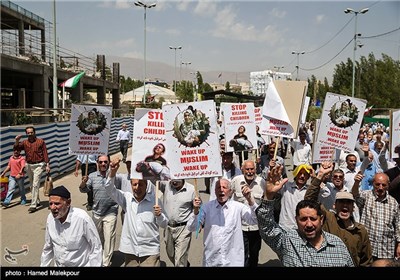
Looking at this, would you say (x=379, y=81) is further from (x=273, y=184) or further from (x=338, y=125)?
(x=273, y=184)

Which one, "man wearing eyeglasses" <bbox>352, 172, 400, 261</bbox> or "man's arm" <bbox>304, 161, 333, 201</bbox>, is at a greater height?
"man's arm" <bbox>304, 161, 333, 201</bbox>

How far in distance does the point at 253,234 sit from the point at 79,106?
3.41m

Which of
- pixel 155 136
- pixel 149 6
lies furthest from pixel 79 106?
pixel 149 6

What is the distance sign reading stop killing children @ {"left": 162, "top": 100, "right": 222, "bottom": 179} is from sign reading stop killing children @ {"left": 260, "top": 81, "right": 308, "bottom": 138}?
4.99 feet

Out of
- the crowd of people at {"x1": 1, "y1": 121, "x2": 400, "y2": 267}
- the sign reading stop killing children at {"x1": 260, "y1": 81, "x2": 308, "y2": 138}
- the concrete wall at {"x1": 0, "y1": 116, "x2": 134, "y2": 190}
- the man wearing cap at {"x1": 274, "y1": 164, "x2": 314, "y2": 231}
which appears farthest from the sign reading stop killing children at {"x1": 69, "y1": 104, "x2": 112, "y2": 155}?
the concrete wall at {"x1": 0, "y1": 116, "x2": 134, "y2": 190}

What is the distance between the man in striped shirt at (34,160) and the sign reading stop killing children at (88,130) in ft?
11.4

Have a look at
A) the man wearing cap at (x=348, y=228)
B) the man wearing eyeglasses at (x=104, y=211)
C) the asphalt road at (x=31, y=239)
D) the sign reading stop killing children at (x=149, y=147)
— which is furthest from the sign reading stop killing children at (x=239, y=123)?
the man wearing cap at (x=348, y=228)

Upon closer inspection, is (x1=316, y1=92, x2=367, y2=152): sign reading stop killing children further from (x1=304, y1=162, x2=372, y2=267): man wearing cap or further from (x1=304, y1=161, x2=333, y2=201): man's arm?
(x1=304, y1=162, x2=372, y2=267): man wearing cap

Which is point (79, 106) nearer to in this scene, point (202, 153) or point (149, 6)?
point (202, 153)

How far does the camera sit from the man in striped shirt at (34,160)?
9672 millimetres

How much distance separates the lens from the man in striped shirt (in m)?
9.67

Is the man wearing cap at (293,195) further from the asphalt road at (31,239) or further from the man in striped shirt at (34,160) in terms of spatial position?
the man in striped shirt at (34,160)

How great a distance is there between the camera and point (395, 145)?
6387 millimetres
